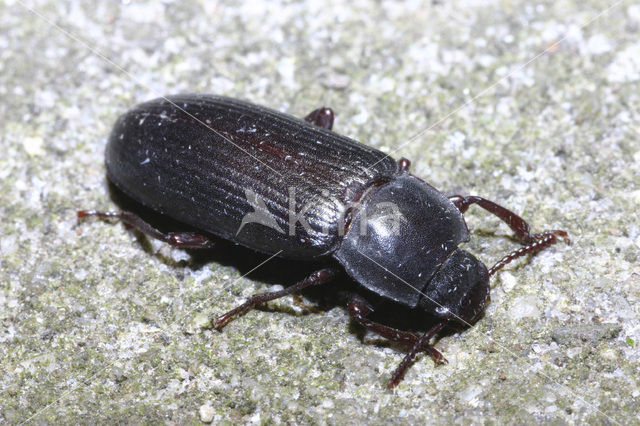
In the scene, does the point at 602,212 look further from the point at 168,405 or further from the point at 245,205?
the point at 168,405

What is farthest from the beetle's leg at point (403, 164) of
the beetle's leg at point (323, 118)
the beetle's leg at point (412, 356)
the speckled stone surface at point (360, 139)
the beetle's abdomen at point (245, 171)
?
the beetle's leg at point (412, 356)

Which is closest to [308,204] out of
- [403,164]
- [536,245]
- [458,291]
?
[403,164]

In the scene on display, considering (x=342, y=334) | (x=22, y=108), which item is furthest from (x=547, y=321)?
(x=22, y=108)

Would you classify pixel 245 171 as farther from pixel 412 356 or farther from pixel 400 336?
pixel 412 356

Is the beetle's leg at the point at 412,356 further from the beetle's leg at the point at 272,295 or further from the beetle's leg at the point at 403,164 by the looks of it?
the beetle's leg at the point at 403,164

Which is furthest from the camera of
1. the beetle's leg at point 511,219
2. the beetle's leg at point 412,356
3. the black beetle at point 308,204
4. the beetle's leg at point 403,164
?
the beetle's leg at point 403,164

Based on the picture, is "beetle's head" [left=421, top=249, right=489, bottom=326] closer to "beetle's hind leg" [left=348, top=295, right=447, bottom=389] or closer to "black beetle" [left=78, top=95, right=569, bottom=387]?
"black beetle" [left=78, top=95, right=569, bottom=387]
